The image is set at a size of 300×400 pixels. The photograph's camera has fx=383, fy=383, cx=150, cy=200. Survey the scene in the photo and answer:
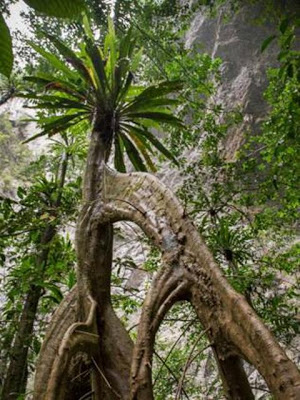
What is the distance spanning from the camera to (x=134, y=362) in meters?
1.67

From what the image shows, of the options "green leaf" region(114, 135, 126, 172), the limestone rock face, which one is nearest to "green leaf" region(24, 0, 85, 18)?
"green leaf" region(114, 135, 126, 172)

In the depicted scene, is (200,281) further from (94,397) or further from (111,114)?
(111,114)

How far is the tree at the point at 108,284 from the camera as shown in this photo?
1.47 m

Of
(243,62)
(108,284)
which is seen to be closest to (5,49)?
(108,284)

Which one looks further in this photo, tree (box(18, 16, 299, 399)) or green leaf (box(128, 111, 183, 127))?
green leaf (box(128, 111, 183, 127))

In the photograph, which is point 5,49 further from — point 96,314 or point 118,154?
point 118,154

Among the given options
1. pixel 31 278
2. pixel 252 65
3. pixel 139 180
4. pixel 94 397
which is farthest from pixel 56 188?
pixel 252 65

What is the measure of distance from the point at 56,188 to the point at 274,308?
2.67 m

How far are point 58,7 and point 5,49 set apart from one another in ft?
0.41

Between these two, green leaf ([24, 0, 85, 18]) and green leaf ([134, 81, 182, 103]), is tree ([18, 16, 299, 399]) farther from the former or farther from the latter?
green leaf ([24, 0, 85, 18])

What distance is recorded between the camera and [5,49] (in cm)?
69

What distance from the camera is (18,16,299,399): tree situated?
147 cm

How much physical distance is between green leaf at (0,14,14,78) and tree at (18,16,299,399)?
3.71ft

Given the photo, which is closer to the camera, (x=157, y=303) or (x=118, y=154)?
(x=157, y=303)
